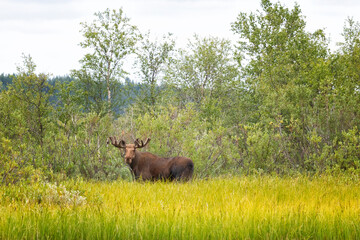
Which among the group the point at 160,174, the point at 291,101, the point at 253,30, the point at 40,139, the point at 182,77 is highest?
the point at 253,30

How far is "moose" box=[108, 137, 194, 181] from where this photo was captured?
10844mm

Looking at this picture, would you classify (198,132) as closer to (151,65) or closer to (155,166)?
(155,166)

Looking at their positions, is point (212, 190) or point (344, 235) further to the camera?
point (212, 190)

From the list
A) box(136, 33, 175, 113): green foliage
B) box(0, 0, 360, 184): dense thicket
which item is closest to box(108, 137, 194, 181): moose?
box(0, 0, 360, 184): dense thicket

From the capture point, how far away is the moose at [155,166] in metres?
10.8

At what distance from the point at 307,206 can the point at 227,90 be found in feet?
134

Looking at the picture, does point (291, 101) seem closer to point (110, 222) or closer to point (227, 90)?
point (110, 222)

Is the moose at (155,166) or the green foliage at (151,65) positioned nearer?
the moose at (155,166)

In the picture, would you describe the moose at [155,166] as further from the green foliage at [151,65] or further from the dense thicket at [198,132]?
the green foliage at [151,65]

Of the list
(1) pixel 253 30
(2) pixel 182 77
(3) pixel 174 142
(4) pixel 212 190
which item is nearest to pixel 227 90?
(2) pixel 182 77

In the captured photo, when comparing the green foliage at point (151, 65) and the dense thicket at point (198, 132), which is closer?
the dense thicket at point (198, 132)

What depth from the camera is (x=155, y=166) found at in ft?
36.8

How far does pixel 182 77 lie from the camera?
46.6 meters

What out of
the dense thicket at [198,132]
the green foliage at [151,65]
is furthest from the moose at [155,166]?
the green foliage at [151,65]
